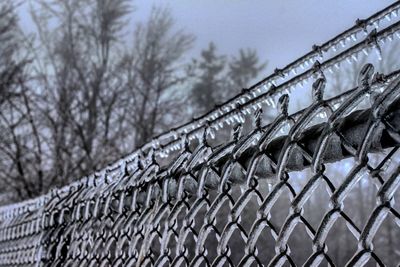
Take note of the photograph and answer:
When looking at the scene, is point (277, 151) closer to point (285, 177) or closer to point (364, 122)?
point (285, 177)

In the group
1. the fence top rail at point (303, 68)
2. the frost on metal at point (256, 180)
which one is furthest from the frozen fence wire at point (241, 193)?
the fence top rail at point (303, 68)

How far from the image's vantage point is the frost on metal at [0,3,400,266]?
2.60 feet

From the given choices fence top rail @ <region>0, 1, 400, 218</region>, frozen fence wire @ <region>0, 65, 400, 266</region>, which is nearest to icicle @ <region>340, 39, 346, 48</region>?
fence top rail @ <region>0, 1, 400, 218</region>

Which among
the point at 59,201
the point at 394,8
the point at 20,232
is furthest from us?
the point at 20,232

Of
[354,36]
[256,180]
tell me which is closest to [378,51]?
[354,36]

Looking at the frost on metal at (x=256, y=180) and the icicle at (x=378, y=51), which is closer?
the frost on metal at (x=256, y=180)

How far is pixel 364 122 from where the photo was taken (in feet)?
2.69

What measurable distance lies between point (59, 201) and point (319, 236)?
1.66 metres

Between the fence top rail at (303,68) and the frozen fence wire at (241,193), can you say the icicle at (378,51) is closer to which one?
the fence top rail at (303,68)

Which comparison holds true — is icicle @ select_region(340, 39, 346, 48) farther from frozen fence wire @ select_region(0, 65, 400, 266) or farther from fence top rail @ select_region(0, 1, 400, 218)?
frozen fence wire @ select_region(0, 65, 400, 266)

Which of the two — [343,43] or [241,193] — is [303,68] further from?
[241,193]

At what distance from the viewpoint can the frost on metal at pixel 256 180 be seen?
794mm

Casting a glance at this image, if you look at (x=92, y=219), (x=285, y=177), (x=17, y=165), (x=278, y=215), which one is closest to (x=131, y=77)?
(x=17, y=165)

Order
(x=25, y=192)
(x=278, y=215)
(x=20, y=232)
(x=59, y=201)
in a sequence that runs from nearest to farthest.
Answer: (x=59, y=201)
(x=20, y=232)
(x=278, y=215)
(x=25, y=192)
